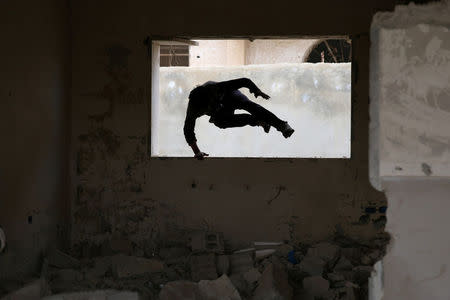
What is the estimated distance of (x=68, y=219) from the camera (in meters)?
5.90

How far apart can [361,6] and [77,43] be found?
296 cm

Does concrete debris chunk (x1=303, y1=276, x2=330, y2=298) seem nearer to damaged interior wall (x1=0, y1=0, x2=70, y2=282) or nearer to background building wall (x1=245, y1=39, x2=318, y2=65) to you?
damaged interior wall (x1=0, y1=0, x2=70, y2=282)

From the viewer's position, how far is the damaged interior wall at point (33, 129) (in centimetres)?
455

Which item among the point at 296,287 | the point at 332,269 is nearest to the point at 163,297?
the point at 296,287

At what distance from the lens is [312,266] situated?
513cm

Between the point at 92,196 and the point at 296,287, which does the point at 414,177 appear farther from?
the point at 92,196

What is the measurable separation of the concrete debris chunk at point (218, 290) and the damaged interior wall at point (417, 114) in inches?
101

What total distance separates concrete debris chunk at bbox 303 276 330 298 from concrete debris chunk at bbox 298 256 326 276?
0.78 feet

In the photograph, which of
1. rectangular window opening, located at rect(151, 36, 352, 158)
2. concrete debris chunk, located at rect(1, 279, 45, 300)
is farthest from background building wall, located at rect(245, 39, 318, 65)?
concrete debris chunk, located at rect(1, 279, 45, 300)

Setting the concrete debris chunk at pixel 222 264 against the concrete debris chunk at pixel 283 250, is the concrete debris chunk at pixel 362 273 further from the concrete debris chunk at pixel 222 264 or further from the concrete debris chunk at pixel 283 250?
the concrete debris chunk at pixel 222 264

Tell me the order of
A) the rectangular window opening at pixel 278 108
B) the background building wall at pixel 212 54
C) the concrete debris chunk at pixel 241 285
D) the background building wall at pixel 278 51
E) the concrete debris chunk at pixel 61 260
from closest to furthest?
1. the concrete debris chunk at pixel 241 285
2. the concrete debris chunk at pixel 61 260
3. the rectangular window opening at pixel 278 108
4. the background building wall at pixel 212 54
5. the background building wall at pixel 278 51

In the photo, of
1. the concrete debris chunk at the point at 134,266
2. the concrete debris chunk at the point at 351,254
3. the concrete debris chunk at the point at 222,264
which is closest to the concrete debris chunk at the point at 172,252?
the concrete debris chunk at the point at 134,266

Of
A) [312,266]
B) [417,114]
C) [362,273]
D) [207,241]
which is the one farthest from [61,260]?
[417,114]

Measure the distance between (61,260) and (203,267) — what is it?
1.34 metres
